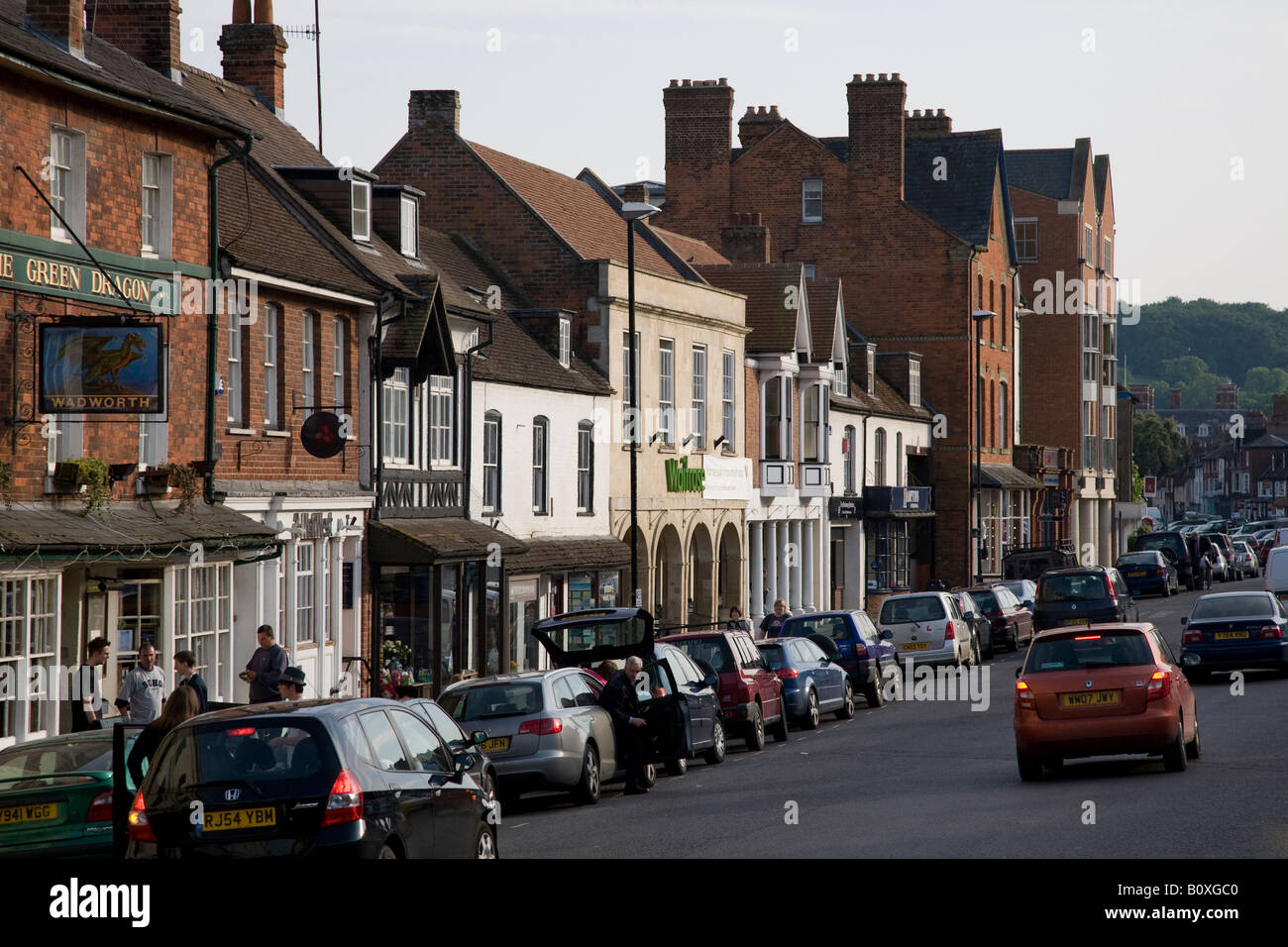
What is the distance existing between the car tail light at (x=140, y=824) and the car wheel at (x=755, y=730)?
14932 mm

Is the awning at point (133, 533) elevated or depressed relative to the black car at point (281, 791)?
elevated

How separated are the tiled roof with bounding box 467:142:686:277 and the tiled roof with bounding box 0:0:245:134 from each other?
15.7m

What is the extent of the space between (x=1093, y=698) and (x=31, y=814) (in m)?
10.2

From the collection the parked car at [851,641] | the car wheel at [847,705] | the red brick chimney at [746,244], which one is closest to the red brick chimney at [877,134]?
the red brick chimney at [746,244]

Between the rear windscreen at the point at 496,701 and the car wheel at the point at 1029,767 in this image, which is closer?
the car wheel at the point at 1029,767

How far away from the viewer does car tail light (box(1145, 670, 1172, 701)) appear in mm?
18672

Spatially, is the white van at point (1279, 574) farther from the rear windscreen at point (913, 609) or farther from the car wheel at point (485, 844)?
the car wheel at point (485, 844)

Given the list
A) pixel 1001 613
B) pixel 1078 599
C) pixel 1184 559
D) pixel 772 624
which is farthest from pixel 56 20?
pixel 1184 559

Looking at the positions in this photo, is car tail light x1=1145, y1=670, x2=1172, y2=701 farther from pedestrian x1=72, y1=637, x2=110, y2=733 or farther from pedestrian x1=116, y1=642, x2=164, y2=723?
pedestrian x1=72, y1=637, x2=110, y2=733

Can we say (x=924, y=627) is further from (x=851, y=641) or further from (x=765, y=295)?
(x=765, y=295)

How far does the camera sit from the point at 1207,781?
1831cm

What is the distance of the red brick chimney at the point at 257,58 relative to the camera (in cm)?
3572

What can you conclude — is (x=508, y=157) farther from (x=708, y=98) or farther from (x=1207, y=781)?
(x=1207, y=781)

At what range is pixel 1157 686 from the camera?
18688mm
